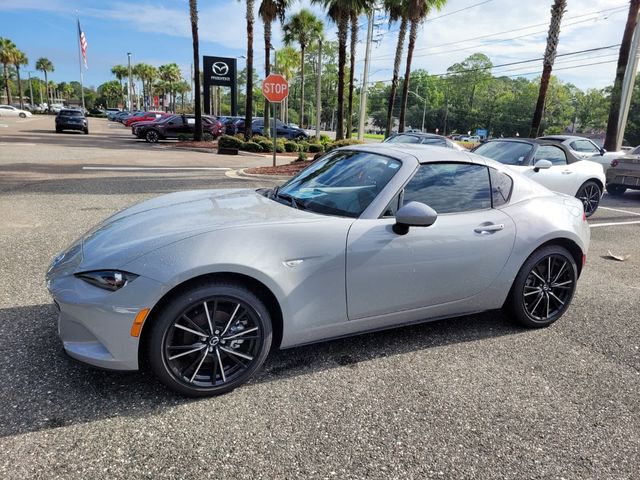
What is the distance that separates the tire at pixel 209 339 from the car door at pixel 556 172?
704cm

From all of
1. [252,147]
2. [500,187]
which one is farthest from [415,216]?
[252,147]

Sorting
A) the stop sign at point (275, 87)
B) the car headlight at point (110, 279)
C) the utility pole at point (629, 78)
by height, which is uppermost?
the utility pole at point (629, 78)

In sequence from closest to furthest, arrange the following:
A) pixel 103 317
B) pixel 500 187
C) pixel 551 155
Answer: pixel 103 317 → pixel 500 187 → pixel 551 155

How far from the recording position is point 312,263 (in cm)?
279

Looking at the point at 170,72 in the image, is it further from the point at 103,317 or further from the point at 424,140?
the point at 103,317

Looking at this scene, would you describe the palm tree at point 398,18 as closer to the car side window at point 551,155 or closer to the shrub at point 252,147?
the shrub at point 252,147

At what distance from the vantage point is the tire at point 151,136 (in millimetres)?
24906

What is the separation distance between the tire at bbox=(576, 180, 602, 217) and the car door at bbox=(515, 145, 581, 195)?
0.93 feet

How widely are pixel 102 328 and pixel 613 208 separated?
11.8m

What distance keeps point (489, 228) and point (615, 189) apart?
39.1 feet

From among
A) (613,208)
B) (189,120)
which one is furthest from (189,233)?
(189,120)

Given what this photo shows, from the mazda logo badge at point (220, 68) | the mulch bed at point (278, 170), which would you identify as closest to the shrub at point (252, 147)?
the mulch bed at point (278, 170)

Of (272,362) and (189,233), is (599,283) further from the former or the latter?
(189,233)

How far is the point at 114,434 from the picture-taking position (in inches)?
92.4
